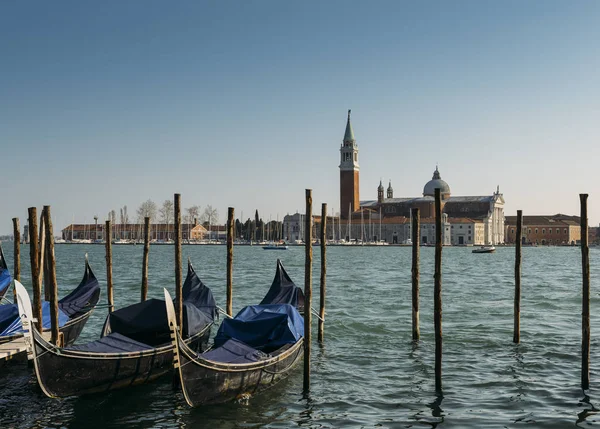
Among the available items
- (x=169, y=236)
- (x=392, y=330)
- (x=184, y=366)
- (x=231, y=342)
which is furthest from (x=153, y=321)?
(x=169, y=236)

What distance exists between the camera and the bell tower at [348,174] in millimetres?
89125

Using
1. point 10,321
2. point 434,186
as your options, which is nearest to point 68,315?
point 10,321

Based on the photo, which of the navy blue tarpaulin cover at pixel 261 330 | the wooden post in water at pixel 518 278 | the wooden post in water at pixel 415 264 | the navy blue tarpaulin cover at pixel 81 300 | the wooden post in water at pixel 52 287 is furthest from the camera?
the navy blue tarpaulin cover at pixel 81 300

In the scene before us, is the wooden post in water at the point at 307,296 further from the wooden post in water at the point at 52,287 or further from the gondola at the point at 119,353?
the wooden post in water at the point at 52,287

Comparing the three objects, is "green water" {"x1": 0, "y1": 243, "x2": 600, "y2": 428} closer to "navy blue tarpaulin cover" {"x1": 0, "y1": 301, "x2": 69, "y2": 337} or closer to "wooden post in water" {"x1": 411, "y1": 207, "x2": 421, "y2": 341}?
"wooden post in water" {"x1": 411, "y1": 207, "x2": 421, "y2": 341}

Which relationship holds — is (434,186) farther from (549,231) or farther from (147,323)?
(147,323)

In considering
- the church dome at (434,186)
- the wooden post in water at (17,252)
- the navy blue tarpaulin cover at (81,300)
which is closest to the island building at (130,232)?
the church dome at (434,186)

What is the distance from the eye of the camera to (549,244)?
9775 centimetres

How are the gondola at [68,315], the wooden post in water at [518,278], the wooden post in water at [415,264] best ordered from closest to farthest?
the gondola at [68,315], the wooden post in water at [415,264], the wooden post in water at [518,278]

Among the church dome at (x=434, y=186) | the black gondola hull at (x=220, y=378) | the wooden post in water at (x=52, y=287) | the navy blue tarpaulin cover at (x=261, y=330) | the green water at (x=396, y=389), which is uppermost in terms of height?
the church dome at (x=434, y=186)

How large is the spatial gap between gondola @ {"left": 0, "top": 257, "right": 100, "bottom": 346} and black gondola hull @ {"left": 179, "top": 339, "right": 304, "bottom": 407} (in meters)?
3.42

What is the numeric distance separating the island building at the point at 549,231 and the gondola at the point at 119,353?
301 ft

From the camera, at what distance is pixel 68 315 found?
1169 cm

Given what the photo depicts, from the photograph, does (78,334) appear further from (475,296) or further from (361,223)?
(361,223)
